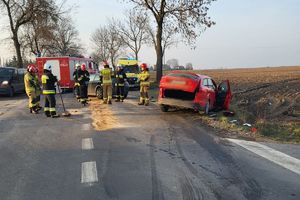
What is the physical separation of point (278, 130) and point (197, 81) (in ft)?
11.3

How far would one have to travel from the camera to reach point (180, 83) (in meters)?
12.8

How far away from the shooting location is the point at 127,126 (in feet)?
34.2

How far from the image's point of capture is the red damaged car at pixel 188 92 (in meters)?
12.6

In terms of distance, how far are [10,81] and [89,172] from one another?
56.2 ft

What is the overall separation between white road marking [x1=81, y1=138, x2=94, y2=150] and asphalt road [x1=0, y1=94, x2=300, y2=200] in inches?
0.9

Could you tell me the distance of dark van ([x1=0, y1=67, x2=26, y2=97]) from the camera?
21.1m

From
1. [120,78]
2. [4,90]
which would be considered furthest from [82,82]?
[4,90]

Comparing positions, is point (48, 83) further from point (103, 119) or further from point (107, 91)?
point (107, 91)

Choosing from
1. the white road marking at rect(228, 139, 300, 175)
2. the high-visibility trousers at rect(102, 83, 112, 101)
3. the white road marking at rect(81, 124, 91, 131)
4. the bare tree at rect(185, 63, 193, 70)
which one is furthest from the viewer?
the bare tree at rect(185, 63, 193, 70)

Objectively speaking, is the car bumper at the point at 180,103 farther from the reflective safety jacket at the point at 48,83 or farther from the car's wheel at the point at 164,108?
the reflective safety jacket at the point at 48,83

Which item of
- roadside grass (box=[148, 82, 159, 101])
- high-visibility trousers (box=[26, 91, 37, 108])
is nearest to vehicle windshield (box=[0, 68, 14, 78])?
roadside grass (box=[148, 82, 159, 101])

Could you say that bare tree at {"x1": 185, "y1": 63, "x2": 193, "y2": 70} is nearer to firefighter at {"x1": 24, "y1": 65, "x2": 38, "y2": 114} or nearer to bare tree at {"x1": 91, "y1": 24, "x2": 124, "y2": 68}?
bare tree at {"x1": 91, "y1": 24, "x2": 124, "y2": 68}

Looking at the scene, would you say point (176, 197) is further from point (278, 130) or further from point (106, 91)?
point (106, 91)

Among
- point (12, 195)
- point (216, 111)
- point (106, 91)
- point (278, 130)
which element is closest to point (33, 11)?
point (106, 91)
